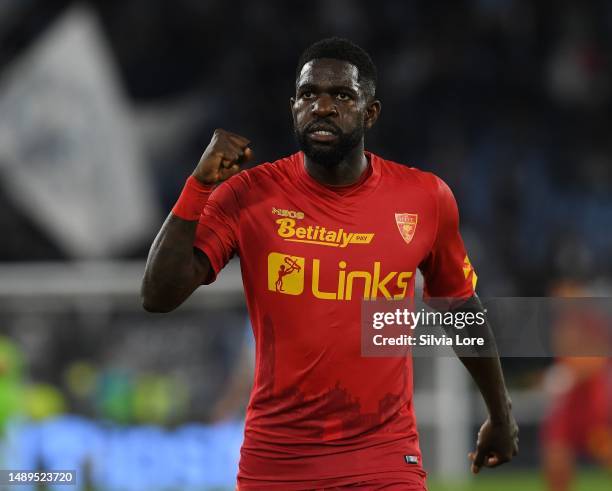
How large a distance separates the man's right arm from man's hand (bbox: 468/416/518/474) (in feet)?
4.52

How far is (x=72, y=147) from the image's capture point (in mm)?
14148

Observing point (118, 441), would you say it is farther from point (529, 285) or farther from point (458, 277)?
point (458, 277)

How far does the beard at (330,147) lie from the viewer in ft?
14.6

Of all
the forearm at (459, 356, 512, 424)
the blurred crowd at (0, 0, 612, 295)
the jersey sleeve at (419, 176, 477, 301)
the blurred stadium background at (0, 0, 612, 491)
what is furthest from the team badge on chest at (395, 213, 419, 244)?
the blurred crowd at (0, 0, 612, 295)

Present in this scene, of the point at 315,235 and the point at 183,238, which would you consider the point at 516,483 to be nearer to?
the point at 315,235

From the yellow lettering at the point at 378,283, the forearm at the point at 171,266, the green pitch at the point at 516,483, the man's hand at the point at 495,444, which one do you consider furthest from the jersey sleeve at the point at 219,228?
the green pitch at the point at 516,483

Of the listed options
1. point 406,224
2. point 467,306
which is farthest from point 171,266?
point 467,306

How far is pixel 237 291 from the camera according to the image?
12531mm

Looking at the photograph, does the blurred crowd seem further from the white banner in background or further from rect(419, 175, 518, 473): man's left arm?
rect(419, 175, 518, 473): man's left arm

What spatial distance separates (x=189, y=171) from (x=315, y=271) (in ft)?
40.9

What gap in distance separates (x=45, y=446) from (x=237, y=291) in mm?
2525

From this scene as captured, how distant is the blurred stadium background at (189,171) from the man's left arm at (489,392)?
21.0 ft

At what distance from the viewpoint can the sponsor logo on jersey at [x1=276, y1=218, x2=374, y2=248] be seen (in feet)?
14.8

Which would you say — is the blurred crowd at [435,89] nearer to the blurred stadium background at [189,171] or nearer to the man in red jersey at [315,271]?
the blurred stadium background at [189,171]
